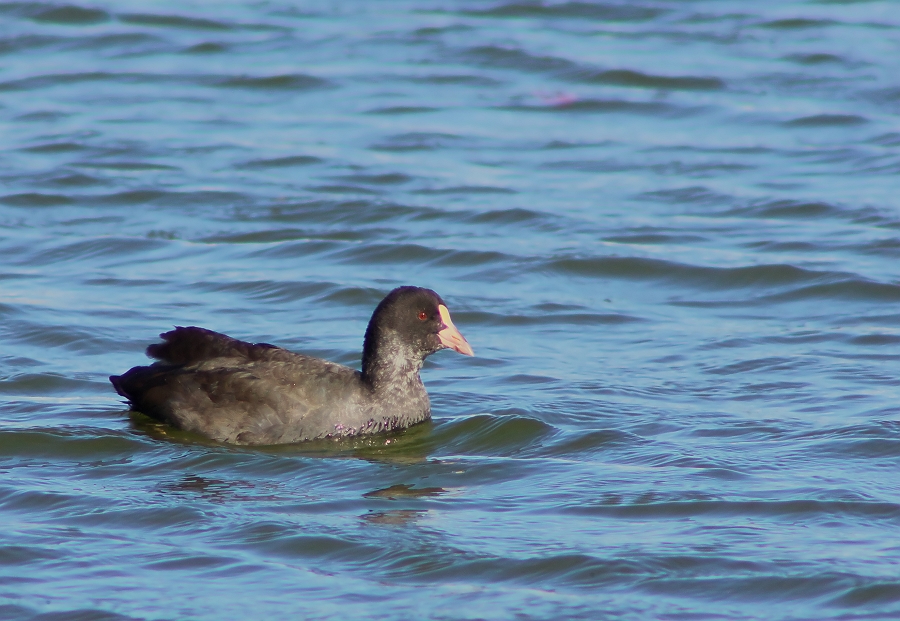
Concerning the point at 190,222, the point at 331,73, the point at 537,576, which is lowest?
the point at 537,576

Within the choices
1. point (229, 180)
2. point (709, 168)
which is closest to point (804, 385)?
point (709, 168)

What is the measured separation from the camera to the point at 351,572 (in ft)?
21.0

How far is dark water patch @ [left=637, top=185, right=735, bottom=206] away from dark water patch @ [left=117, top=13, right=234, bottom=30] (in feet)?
33.4

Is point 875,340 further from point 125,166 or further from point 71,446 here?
point 125,166

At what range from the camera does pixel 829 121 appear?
17.4m

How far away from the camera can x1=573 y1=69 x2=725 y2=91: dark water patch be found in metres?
19.0

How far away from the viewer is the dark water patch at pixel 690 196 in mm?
14477

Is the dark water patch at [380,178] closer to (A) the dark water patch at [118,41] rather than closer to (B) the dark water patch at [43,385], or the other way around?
(B) the dark water patch at [43,385]

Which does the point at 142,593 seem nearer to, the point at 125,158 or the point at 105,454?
the point at 105,454

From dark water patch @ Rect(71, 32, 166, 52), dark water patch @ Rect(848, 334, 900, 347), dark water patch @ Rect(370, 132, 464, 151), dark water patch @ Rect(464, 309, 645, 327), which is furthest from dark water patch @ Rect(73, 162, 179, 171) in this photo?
dark water patch @ Rect(848, 334, 900, 347)

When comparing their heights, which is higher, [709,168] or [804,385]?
[709,168]

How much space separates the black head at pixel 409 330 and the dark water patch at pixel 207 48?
1320 centimetres

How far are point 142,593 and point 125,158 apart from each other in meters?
10.6

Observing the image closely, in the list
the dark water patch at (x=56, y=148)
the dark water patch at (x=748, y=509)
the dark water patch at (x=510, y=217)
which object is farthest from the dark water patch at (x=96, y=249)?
the dark water patch at (x=748, y=509)
